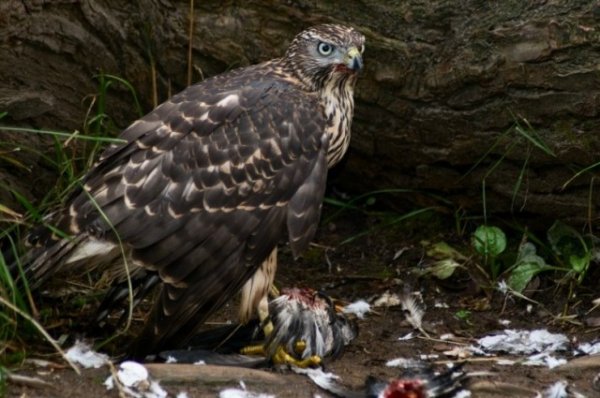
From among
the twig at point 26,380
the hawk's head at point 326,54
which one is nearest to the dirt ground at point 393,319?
Answer: the twig at point 26,380

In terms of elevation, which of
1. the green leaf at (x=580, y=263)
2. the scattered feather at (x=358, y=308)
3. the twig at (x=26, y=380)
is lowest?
the scattered feather at (x=358, y=308)

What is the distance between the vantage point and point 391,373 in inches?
220

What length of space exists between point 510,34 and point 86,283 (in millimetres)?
2329

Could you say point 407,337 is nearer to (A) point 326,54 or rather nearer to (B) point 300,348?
(B) point 300,348

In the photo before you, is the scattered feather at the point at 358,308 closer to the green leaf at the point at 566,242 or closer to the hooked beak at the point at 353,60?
the green leaf at the point at 566,242

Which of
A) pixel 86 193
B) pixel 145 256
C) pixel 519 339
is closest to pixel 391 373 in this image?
pixel 519 339

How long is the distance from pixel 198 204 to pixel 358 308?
1.30 meters

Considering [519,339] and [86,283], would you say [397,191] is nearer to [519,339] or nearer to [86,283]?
[519,339]

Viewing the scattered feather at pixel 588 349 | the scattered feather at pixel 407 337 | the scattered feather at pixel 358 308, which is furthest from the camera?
the scattered feather at pixel 358 308

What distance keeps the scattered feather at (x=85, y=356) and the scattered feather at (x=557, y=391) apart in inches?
72.0

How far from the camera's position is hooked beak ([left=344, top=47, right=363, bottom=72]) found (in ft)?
19.3

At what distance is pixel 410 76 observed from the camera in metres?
6.29

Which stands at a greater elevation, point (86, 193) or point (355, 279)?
point (86, 193)

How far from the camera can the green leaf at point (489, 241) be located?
21.0 ft
